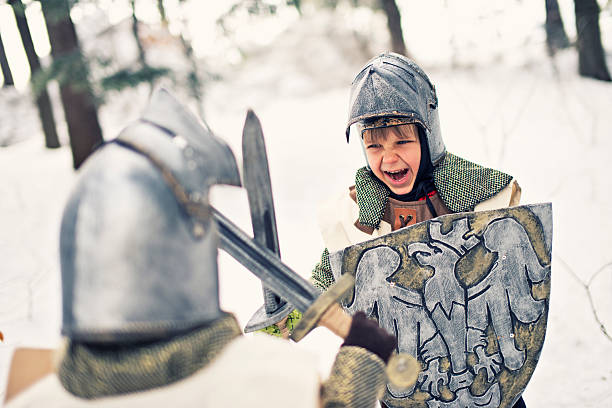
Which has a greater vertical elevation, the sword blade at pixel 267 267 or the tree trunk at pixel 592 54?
the sword blade at pixel 267 267

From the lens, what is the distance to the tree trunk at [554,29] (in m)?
7.66

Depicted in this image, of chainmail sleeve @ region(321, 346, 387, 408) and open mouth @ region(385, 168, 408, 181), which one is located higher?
open mouth @ region(385, 168, 408, 181)

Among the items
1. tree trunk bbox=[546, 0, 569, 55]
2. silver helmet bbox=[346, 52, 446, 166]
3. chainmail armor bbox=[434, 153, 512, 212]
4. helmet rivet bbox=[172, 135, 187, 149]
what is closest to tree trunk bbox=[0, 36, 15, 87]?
tree trunk bbox=[546, 0, 569, 55]

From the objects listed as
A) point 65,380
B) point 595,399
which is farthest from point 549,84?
point 65,380

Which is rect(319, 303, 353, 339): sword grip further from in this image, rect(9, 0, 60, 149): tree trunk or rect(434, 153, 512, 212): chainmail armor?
rect(9, 0, 60, 149): tree trunk

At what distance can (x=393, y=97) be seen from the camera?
1.59m

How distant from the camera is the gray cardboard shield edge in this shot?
1490mm

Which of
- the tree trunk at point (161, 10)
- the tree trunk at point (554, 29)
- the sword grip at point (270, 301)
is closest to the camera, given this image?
the sword grip at point (270, 301)

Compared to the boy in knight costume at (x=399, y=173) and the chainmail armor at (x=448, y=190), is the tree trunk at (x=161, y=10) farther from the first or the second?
the chainmail armor at (x=448, y=190)

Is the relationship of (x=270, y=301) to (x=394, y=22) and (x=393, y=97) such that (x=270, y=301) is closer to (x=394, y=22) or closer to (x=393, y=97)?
(x=393, y=97)

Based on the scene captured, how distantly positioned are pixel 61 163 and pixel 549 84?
8.30 metres

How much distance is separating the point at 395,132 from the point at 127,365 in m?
1.22

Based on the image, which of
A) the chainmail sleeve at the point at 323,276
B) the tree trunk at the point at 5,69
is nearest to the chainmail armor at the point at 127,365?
the chainmail sleeve at the point at 323,276

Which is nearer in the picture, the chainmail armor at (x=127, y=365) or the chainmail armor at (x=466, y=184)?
the chainmail armor at (x=127, y=365)
